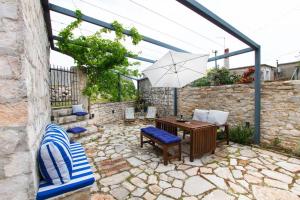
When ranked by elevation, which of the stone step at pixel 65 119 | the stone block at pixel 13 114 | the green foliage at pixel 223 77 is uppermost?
the green foliage at pixel 223 77

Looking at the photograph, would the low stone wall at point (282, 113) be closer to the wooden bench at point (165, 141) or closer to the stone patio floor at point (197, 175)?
the stone patio floor at point (197, 175)

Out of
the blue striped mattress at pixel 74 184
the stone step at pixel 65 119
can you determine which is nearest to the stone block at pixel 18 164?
the blue striped mattress at pixel 74 184

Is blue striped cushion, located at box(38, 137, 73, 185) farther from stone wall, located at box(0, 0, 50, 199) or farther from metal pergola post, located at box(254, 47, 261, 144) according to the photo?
metal pergola post, located at box(254, 47, 261, 144)

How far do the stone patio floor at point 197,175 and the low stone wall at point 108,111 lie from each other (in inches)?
121

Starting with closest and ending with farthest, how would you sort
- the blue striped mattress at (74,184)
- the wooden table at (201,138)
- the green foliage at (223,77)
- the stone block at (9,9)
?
1. the stone block at (9,9)
2. the blue striped mattress at (74,184)
3. the wooden table at (201,138)
4. the green foliage at (223,77)

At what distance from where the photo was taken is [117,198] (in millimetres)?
2432

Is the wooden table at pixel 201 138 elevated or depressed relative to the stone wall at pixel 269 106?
depressed

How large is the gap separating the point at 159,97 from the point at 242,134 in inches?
176

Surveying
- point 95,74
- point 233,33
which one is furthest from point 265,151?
point 95,74

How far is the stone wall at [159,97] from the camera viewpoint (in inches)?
304

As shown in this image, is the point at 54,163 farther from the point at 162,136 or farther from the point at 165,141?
the point at 162,136

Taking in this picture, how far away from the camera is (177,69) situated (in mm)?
4828

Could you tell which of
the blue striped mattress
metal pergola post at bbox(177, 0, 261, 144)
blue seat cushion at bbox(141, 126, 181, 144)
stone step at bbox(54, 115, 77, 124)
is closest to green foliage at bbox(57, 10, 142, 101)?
stone step at bbox(54, 115, 77, 124)

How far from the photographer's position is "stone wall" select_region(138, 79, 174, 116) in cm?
773
